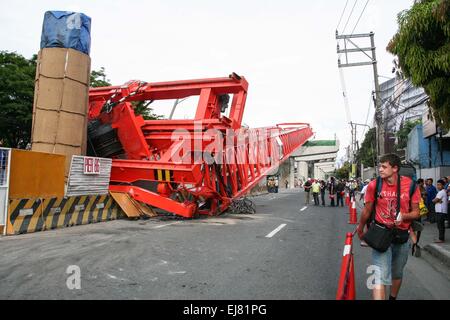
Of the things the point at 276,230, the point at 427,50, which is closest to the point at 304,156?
the point at 276,230

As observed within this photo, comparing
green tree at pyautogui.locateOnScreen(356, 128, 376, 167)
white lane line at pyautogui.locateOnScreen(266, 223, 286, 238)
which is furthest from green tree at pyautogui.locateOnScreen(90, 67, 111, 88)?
green tree at pyautogui.locateOnScreen(356, 128, 376, 167)

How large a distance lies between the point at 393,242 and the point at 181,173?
8973 millimetres

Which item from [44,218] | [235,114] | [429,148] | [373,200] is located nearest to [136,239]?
[44,218]

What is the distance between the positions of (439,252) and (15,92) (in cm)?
1856

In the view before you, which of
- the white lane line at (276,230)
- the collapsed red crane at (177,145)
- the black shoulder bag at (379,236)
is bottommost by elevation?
the white lane line at (276,230)

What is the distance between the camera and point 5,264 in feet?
19.7

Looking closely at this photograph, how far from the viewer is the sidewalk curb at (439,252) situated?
728 cm

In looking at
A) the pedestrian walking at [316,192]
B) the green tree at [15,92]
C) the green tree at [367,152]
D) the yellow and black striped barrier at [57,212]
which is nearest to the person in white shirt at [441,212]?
the yellow and black striped barrier at [57,212]

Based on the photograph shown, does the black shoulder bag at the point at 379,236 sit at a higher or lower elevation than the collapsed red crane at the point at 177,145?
lower

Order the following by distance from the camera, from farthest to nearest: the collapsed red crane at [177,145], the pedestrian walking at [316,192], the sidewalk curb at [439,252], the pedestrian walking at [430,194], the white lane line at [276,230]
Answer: the pedestrian walking at [316,192] → the pedestrian walking at [430,194] → the collapsed red crane at [177,145] → the white lane line at [276,230] → the sidewalk curb at [439,252]

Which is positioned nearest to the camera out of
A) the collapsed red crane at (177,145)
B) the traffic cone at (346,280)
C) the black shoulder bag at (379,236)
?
the traffic cone at (346,280)

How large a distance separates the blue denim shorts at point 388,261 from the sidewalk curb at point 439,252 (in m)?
3.61

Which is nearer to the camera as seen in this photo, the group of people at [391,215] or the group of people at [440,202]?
the group of people at [391,215]

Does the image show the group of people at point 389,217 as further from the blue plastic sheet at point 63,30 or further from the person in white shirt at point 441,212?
the blue plastic sheet at point 63,30
